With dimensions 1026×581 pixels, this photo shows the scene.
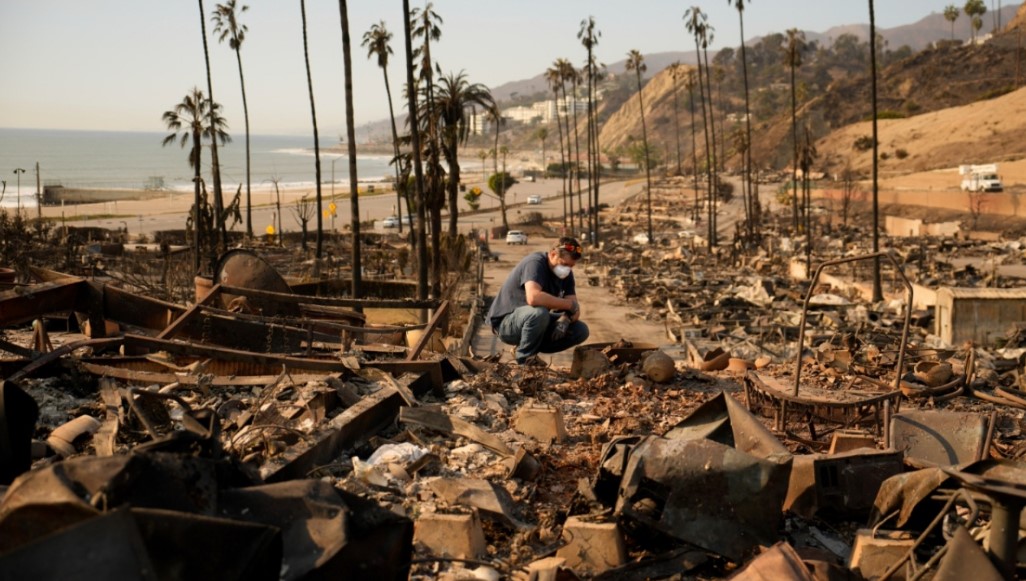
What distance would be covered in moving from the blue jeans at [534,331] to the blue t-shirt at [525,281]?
0.37ft

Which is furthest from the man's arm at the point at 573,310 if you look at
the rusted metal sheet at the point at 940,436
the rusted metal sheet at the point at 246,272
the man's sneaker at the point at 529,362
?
the rusted metal sheet at the point at 246,272

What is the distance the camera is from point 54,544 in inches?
127

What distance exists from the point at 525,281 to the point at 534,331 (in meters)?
0.48

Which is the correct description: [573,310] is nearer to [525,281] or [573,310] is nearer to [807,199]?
[525,281]

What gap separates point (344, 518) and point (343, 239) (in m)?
48.3

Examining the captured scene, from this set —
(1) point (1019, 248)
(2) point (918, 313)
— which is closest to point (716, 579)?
(2) point (918, 313)

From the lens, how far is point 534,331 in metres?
9.02

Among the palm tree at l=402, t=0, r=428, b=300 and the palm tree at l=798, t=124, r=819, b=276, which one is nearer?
the palm tree at l=402, t=0, r=428, b=300

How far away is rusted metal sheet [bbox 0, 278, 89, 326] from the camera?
9.15 metres

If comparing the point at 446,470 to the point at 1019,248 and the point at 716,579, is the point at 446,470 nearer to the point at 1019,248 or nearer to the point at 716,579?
the point at 716,579

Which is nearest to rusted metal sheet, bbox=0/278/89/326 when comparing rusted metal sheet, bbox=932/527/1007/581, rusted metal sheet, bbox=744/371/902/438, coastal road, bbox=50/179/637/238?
rusted metal sheet, bbox=744/371/902/438

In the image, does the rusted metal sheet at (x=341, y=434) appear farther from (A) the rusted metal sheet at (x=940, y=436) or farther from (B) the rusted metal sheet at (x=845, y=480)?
(A) the rusted metal sheet at (x=940, y=436)

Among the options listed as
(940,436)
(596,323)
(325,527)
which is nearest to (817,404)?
(940,436)

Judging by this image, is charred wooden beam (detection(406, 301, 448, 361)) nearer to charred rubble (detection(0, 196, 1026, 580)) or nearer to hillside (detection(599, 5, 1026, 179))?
charred rubble (detection(0, 196, 1026, 580))
